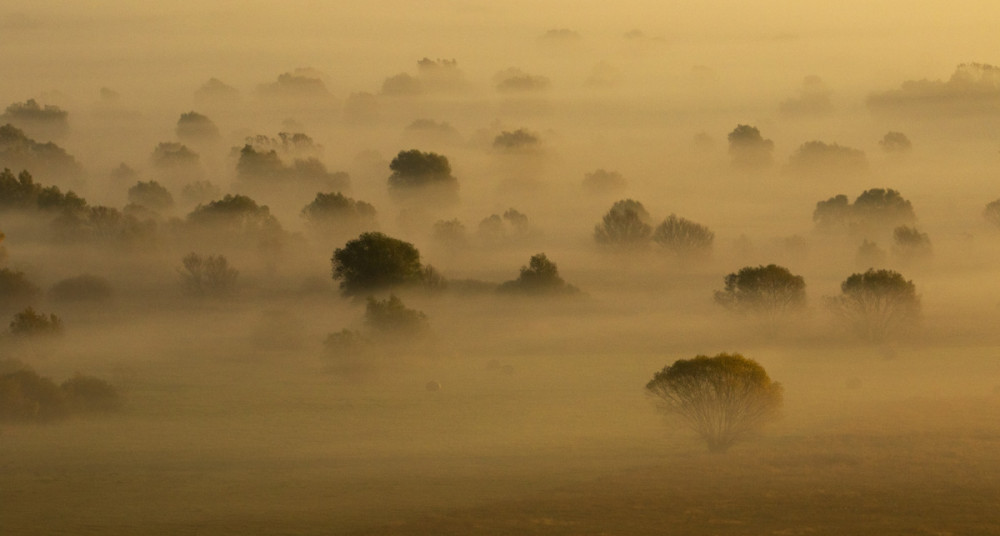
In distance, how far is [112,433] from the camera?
93.6 m

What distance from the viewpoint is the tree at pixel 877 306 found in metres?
122

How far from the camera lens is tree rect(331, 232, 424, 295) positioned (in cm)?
12900

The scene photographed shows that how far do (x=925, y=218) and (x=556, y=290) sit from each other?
8298 cm

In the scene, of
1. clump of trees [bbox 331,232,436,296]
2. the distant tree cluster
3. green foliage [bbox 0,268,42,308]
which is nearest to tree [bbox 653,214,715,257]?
the distant tree cluster

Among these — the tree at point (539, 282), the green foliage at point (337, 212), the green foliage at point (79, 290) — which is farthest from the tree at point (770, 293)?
the green foliage at point (79, 290)

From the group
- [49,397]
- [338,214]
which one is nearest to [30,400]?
[49,397]

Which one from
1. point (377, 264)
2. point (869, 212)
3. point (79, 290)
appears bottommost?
point (377, 264)

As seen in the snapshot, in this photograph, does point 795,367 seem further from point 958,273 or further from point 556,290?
point 958,273

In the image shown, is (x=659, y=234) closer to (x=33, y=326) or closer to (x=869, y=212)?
(x=869, y=212)

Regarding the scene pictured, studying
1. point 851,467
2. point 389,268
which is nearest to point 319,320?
point 389,268

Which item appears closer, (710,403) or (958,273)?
(710,403)

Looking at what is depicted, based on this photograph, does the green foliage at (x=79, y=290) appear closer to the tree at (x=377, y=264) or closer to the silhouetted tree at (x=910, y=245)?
the tree at (x=377, y=264)

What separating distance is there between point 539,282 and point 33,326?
178 feet

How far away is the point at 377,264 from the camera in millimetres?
129000
